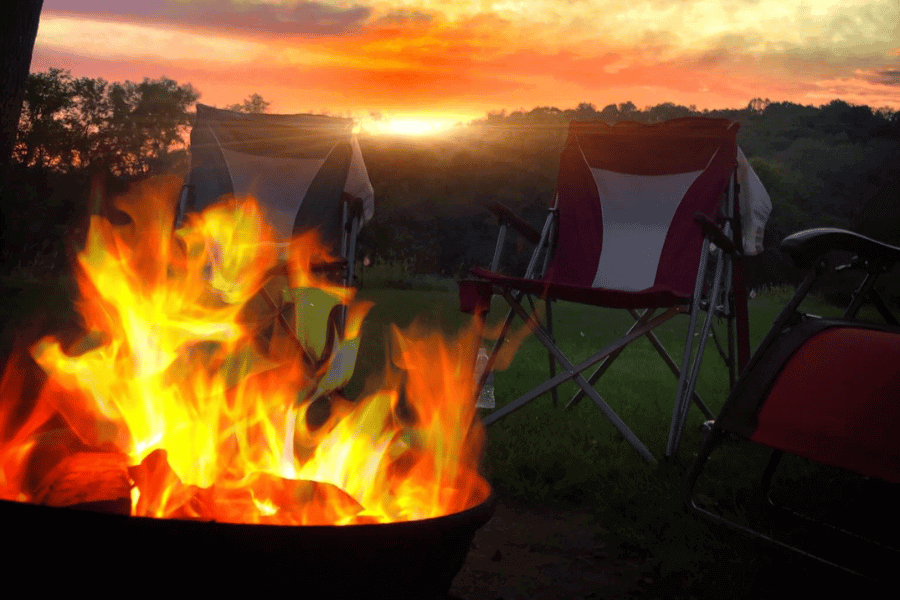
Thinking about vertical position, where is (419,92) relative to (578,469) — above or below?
above

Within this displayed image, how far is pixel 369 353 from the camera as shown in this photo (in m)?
4.05

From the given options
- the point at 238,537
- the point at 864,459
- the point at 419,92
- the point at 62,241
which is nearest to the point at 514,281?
the point at 864,459

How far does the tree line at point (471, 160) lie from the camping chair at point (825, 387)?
495cm

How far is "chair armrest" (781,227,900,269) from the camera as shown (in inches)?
61.7

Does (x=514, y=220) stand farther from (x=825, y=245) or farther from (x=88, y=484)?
(x=88, y=484)

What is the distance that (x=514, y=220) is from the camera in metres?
3.00

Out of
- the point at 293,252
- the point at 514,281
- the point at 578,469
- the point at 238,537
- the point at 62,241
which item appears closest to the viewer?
the point at 238,537

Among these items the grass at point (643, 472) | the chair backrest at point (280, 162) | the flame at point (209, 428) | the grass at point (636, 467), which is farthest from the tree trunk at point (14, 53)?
the flame at point (209, 428)

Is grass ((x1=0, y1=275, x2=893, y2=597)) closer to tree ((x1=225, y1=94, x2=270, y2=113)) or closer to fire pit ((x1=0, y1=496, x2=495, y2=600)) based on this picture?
fire pit ((x1=0, y1=496, x2=495, y2=600))

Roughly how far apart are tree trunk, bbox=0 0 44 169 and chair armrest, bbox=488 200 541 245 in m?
3.02

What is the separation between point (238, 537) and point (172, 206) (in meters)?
3.49

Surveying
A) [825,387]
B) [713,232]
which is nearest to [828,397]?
[825,387]

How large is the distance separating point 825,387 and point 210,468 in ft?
3.76

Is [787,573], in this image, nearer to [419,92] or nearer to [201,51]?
[201,51]
